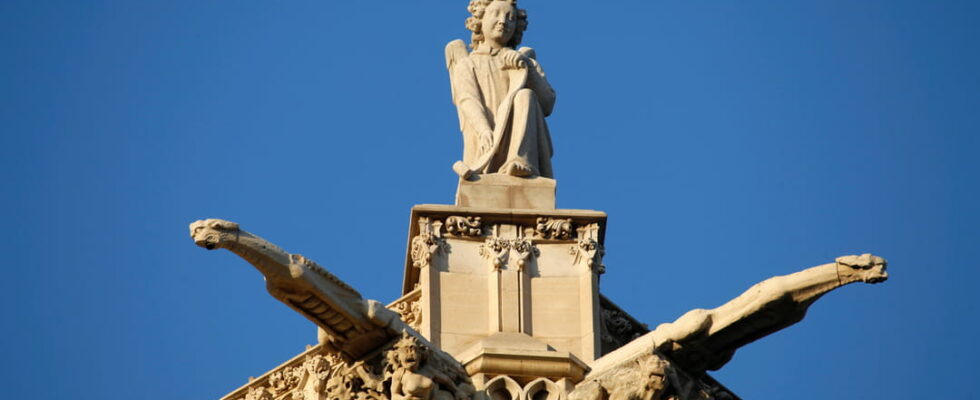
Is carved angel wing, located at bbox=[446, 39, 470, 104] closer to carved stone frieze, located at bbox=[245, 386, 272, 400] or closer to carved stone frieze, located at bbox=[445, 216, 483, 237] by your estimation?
carved stone frieze, located at bbox=[445, 216, 483, 237]

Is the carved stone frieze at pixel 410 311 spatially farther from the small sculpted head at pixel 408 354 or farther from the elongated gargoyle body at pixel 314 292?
the small sculpted head at pixel 408 354

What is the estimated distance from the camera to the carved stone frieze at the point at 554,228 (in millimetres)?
36094

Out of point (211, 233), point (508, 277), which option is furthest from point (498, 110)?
point (211, 233)

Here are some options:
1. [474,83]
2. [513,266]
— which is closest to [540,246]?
[513,266]

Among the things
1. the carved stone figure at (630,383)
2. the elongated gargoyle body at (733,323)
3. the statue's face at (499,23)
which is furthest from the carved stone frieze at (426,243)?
the statue's face at (499,23)

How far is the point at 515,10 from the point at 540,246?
4017mm

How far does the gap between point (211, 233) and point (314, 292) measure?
1.59 meters

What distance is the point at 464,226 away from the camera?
36.0 metres

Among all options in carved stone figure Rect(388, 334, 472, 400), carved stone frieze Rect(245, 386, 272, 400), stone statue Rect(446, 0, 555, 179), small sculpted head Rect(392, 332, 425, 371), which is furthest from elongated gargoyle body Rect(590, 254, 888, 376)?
carved stone frieze Rect(245, 386, 272, 400)

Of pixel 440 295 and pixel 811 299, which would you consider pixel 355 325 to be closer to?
pixel 440 295

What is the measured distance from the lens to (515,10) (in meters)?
39.1

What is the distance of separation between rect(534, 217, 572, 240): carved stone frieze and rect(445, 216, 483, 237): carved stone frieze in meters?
0.63

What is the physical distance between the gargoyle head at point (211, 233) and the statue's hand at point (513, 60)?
665 cm

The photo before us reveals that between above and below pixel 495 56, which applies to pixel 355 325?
below
